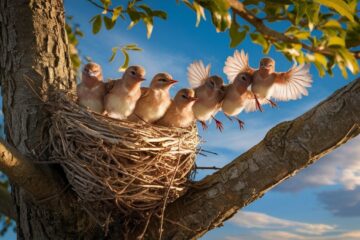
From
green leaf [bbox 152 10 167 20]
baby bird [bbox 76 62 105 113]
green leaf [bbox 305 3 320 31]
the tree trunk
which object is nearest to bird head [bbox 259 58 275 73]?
green leaf [bbox 152 10 167 20]

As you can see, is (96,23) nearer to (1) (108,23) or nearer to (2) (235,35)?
(1) (108,23)

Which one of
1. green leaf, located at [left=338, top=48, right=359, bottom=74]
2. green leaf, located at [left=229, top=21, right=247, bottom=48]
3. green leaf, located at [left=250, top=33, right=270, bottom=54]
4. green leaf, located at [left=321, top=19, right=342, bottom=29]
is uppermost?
green leaf, located at [left=250, top=33, right=270, bottom=54]

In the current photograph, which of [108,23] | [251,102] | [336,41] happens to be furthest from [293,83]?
[108,23]

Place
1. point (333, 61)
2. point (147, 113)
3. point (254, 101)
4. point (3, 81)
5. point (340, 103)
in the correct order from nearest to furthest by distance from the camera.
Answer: point (340, 103) → point (333, 61) → point (147, 113) → point (3, 81) → point (254, 101)

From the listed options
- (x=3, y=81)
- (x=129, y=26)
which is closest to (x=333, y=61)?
(x=129, y=26)

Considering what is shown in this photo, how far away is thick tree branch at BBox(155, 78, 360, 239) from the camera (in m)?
2.43

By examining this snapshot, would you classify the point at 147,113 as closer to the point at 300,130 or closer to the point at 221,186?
the point at 221,186

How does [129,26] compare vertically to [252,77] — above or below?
above

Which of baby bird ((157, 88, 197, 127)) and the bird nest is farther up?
baby bird ((157, 88, 197, 127))

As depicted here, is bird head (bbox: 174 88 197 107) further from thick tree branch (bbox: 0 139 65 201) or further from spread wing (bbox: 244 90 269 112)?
thick tree branch (bbox: 0 139 65 201)

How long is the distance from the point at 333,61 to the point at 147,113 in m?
1.29

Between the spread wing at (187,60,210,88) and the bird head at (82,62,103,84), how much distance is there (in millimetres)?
755

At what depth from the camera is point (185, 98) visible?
346 centimetres

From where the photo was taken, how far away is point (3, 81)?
3.65 metres
